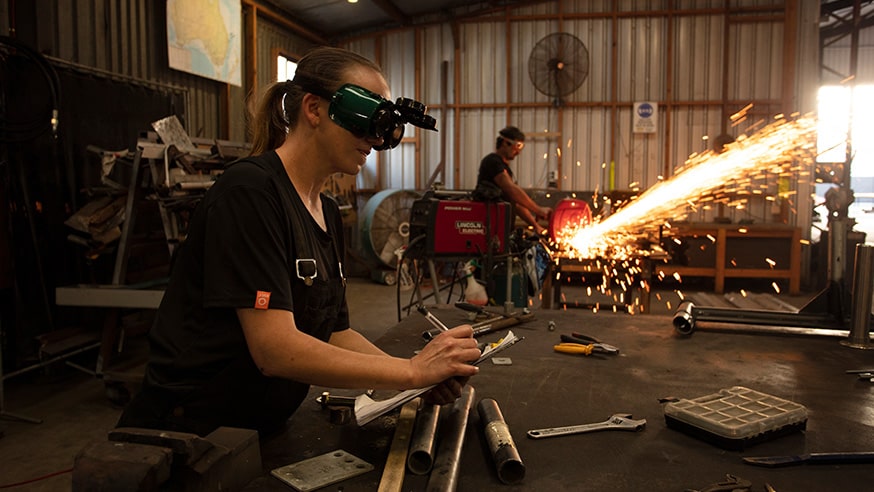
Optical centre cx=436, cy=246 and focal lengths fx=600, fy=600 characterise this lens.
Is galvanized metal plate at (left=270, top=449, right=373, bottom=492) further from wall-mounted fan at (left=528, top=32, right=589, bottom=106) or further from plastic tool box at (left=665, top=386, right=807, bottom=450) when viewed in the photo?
wall-mounted fan at (left=528, top=32, right=589, bottom=106)

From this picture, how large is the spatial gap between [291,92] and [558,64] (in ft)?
29.5

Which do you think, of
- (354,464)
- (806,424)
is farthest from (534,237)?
(354,464)

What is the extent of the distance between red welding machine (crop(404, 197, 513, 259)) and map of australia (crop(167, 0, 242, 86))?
3556mm

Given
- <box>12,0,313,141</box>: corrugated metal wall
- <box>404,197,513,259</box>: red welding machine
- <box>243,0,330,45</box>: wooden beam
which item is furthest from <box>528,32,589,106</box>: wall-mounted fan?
<box>404,197,513,259</box>: red welding machine

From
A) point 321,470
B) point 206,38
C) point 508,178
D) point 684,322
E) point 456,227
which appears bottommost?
point 321,470

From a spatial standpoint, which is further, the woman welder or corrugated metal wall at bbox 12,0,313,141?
corrugated metal wall at bbox 12,0,313,141

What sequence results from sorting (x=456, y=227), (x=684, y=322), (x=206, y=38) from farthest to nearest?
(x=206, y=38)
(x=456, y=227)
(x=684, y=322)

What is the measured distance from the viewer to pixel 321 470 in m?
1.28

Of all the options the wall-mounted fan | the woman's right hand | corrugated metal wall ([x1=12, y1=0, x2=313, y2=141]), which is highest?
the wall-mounted fan

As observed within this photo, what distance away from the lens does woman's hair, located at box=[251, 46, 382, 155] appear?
4.92 feet

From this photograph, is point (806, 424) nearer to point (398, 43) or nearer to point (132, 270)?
point (132, 270)

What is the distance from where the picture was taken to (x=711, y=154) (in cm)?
975

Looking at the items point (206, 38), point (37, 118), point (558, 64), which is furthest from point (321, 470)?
point (558, 64)

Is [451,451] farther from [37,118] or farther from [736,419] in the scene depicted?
[37,118]
